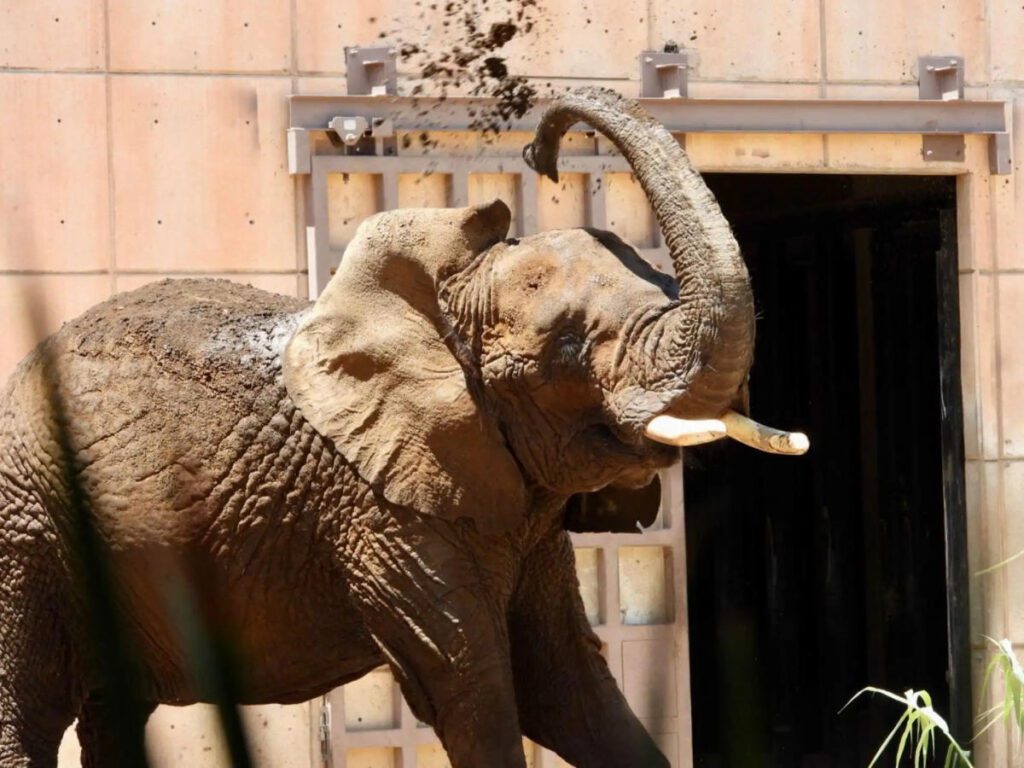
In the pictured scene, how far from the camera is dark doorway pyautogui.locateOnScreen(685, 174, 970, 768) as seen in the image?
8281 millimetres

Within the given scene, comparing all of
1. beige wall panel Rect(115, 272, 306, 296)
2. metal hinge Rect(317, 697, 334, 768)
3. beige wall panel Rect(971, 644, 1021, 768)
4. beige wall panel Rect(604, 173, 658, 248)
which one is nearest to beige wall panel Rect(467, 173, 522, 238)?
beige wall panel Rect(604, 173, 658, 248)

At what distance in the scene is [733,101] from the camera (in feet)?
20.2

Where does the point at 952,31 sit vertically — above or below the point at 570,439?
above

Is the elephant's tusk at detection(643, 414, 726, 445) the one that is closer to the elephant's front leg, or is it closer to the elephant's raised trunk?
the elephant's raised trunk

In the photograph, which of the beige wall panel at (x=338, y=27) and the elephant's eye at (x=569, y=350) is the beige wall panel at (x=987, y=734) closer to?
the beige wall panel at (x=338, y=27)

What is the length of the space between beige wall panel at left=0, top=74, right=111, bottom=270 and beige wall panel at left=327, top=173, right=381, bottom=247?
638 millimetres

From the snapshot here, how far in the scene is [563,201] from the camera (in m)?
6.12

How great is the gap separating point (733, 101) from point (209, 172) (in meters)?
1.60

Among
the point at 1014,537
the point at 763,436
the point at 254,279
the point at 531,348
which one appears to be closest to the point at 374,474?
the point at 531,348

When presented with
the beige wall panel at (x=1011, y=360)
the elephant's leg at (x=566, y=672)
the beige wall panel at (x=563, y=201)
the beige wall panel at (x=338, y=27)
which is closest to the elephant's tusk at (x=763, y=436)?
the elephant's leg at (x=566, y=672)

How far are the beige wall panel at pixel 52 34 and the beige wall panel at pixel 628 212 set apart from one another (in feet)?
5.15

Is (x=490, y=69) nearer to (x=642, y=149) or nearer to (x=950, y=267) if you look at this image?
(x=950, y=267)

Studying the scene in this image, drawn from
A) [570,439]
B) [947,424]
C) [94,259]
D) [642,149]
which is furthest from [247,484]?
[947,424]

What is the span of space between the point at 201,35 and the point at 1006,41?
2.58 meters
